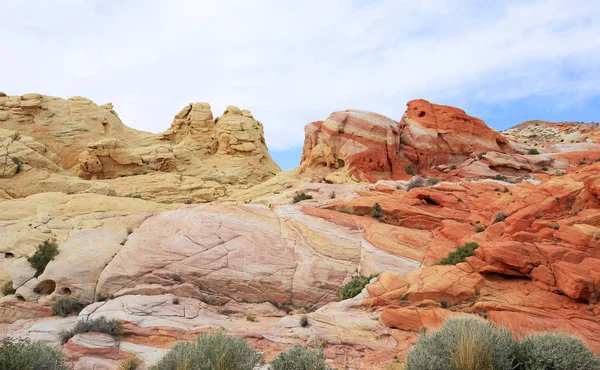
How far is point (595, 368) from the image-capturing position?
321 inches

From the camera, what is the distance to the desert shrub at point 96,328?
41.3 feet

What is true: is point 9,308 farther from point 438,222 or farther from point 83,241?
point 438,222

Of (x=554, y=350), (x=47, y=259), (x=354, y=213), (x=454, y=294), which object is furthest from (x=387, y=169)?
(x=554, y=350)

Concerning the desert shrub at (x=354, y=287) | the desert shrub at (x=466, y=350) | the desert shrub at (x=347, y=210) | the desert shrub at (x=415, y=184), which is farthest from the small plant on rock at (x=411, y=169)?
the desert shrub at (x=466, y=350)

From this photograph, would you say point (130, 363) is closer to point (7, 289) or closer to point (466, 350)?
point (466, 350)

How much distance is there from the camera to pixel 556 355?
8.41 meters

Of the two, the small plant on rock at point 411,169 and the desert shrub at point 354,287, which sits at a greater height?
the small plant on rock at point 411,169

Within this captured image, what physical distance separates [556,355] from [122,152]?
4117 cm

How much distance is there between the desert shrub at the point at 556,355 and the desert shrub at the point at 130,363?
29.2ft

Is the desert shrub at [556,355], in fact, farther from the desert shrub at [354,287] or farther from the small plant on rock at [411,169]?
the small plant on rock at [411,169]

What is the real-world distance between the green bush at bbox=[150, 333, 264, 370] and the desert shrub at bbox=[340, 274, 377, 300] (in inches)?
271

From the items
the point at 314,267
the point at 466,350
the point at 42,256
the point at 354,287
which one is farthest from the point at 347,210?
the point at 466,350

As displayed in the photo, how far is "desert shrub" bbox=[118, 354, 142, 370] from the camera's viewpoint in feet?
35.1

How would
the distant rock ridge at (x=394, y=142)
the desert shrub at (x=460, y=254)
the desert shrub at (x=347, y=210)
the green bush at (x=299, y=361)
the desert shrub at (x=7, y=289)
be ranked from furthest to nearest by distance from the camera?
1. the distant rock ridge at (x=394, y=142)
2. the desert shrub at (x=347, y=210)
3. the desert shrub at (x=7, y=289)
4. the desert shrub at (x=460, y=254)
5. the green bush at (x=299, y=361)
